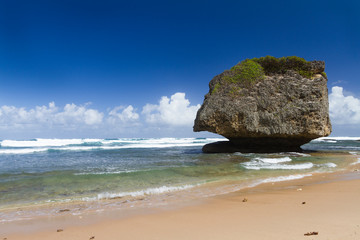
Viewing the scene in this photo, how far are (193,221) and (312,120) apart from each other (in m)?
18.5

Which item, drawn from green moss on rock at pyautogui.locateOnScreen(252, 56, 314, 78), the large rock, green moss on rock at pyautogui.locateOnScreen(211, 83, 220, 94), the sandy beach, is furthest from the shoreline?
green moss on rock at pyautogui.locateOnScreen(252, 56, 314, 78)

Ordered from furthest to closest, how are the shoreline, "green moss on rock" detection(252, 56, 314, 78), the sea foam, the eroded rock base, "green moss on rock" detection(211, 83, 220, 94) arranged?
the eroded rock base → "green moss on rock" detection(211, 83, 220, 94) → "green moss on rock" detection(252, 56, 314, 78) → the sea foam → the shoreline

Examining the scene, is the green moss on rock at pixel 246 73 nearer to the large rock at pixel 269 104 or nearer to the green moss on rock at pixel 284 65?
the large rock at pixel 269 104

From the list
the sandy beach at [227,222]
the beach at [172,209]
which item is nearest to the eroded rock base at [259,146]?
the beach at [172,209]

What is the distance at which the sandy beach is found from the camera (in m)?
3.54

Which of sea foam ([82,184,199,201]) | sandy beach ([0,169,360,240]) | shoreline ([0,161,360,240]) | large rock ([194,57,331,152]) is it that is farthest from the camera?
large rock ([194,57,331,152])

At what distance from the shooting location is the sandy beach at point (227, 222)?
3541 millimetres

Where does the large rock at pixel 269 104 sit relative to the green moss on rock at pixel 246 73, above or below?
below

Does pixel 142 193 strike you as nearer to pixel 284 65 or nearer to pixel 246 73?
pixel 246 73

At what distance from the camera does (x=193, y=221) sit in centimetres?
439

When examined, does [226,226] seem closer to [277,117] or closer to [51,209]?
[51,209]

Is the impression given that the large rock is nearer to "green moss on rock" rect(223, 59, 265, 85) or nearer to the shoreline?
"green moss on rock" rect(223, 59, 265, 85)

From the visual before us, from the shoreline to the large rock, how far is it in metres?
13.8

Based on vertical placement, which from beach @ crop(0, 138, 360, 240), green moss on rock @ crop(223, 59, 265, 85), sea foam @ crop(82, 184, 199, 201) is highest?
green moss on rock @ crop(223, 59, 265, 85)
